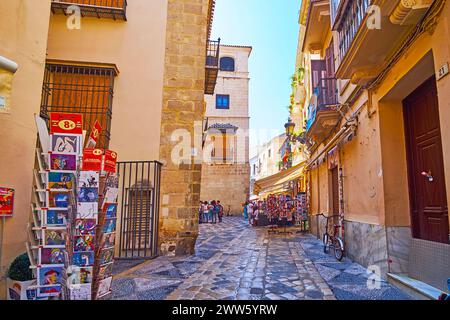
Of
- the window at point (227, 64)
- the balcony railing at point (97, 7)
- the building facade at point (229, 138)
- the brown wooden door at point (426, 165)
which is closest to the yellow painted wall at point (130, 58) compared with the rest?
the balcony railing at point (97, 7)

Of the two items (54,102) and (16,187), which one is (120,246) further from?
(54,102)

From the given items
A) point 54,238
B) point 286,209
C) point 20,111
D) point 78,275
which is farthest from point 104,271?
point 286,209

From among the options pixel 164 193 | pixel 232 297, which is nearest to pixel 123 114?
pixel 164 193

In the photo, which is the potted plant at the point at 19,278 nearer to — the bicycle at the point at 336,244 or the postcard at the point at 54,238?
the postcard at the point at 54,238

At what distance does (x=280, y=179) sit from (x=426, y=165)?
37.9 feet

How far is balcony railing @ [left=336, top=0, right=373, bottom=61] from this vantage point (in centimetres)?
515

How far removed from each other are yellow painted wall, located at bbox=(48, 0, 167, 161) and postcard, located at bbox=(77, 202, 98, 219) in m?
4.06

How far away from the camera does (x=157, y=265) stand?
21.0ft

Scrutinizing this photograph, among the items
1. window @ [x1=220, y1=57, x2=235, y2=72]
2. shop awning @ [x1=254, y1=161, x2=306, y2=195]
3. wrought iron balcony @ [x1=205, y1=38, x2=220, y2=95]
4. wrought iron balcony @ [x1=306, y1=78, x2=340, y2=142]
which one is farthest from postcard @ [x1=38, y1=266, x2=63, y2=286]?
window @ [x1=220, y1=57, x2=235, y2=72]

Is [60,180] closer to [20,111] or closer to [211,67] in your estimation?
[20,111]

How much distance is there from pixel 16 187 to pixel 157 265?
316 cm

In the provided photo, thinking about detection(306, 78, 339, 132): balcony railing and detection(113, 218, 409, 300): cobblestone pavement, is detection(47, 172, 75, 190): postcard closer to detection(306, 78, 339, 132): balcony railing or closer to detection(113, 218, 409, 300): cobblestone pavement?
detection(113, 218, 409, 300): cobblestone pavement

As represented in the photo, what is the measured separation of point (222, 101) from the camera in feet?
97.8
